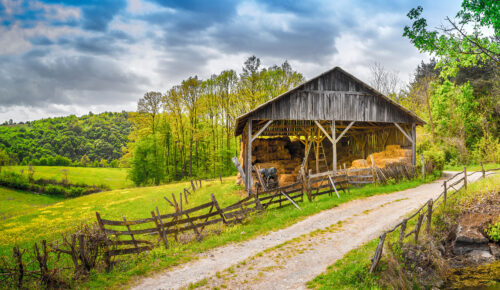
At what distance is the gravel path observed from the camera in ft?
23.6

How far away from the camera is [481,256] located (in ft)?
30.9

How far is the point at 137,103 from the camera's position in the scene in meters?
44.0

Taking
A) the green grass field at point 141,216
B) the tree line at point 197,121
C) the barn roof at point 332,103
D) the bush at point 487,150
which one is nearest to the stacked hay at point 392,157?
the green grass field at point 141,216

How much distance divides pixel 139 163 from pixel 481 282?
43.5 meters

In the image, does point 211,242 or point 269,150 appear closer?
point 211,242

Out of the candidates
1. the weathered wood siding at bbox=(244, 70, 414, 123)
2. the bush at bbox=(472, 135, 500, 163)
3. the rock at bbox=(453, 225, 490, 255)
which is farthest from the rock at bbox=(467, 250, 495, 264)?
the bush at bbox=(472, 135, 500, 163)

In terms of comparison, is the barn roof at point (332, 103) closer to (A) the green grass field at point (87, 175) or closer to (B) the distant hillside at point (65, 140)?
(A) the green grass field at point (87, 175)

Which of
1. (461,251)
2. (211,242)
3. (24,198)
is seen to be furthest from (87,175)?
(461,251)

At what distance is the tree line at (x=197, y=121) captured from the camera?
39.5 metres

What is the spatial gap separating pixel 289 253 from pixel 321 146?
809 inches

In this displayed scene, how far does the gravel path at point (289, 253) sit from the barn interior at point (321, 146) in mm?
8680

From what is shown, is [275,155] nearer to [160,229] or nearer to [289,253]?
[160,229]

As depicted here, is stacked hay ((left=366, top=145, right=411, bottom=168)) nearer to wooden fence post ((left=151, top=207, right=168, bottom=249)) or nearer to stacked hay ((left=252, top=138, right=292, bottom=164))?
stacked hay ((left=252, top=138, right=292, bottom=164))

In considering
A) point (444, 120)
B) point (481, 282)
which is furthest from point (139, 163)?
point (481, 282)
